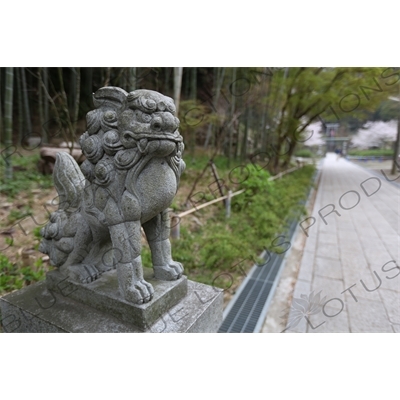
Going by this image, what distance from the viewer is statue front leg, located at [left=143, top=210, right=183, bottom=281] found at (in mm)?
1668

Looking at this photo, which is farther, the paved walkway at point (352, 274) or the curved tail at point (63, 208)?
the paved walkway at point (352, 274)

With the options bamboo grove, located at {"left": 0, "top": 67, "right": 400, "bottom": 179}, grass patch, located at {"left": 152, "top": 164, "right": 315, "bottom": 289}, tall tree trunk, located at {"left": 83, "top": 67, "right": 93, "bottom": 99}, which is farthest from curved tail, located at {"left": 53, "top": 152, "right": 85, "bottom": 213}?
tall tree trunk, located at {"left": 83, "top": 67, "right": 93, "bottom": 99}

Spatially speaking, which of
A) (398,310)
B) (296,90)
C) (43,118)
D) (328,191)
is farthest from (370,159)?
(43,118)

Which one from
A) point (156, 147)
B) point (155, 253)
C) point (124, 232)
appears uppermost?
point (156, 147)

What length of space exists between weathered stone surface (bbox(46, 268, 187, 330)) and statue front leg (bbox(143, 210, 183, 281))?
0.05m

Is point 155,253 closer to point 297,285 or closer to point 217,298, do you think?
point 217,298

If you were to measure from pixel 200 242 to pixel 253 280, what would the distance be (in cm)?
88

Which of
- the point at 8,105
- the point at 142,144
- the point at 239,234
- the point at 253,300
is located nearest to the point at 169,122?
the point at 142,144

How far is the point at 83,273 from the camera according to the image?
1.71 metres

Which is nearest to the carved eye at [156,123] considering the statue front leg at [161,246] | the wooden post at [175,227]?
the statue front leg at [161,246]

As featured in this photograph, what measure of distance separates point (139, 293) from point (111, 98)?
39.6 inches

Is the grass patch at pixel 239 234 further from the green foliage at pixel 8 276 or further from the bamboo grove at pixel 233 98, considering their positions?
the green foliage at pixel 8 276

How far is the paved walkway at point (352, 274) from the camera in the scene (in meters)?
2.27

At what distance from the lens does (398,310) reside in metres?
2.39
